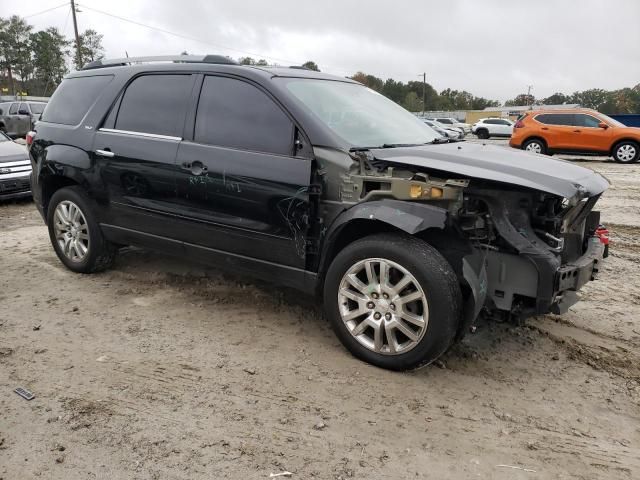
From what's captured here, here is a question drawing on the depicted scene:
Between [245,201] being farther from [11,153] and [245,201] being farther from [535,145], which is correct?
[535,145]

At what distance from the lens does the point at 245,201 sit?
11.9 ft

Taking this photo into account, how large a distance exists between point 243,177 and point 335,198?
687mm

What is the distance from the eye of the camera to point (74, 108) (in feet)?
15.8

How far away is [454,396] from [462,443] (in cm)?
44

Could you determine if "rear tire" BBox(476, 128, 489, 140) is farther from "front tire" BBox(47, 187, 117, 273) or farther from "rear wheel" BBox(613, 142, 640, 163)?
"front tire" BBox(47, 187, 117, 273)

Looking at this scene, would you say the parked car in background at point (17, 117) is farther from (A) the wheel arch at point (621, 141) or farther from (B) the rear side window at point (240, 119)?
(A) the wheel arch at point (621, 141)

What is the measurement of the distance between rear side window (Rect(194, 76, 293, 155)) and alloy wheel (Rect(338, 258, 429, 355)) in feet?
3.19

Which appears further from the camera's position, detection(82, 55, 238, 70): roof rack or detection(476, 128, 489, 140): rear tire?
detection(476, 128, 489, 140): rear tire

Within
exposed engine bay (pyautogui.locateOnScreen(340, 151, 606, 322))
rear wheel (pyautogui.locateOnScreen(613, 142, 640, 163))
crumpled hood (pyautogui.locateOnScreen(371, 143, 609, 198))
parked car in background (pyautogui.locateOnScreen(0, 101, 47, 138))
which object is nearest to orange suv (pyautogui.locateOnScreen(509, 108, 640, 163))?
rear wheel (pyautogui.locateOnScreen(613, 142, 640, 163))

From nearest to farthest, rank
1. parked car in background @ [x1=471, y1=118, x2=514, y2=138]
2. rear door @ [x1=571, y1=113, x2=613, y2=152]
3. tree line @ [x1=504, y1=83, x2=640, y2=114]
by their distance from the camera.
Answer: rear door @ [x1=571, y1=113, x2=613, y2=152], parked car in background @ [x1=471, y1=118, x2=514, y2=138], tree line @ [x1=504, y1=83, x2=640, y2=114]

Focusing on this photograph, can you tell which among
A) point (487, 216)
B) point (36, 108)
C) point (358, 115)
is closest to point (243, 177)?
point (358, 115)

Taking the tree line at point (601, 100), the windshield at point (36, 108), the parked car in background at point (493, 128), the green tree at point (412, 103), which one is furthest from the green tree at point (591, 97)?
the windshield at point (36, 108)

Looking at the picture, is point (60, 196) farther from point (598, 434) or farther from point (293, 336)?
point (598, 434)

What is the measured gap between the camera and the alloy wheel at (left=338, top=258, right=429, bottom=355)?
10.1ft
